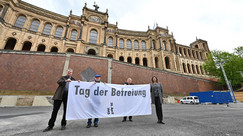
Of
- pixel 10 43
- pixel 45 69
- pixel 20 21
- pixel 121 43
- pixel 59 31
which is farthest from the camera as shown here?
pixel 121 43

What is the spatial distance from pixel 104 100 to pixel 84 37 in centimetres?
2244

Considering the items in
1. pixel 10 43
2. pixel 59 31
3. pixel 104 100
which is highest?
pixel 59 31

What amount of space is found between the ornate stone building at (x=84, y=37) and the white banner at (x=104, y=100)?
1925 cm

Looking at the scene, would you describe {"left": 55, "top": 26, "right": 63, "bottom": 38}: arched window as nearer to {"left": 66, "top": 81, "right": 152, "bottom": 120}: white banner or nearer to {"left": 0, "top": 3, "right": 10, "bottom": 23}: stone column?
{"left": 0, "top": 3, "right": 10, "bottom": 23}: stone column

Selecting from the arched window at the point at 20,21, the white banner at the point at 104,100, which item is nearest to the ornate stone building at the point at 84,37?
the arched window at the point at 20,21

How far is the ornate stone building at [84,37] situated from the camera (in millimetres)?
18719

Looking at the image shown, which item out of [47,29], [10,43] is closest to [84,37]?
[47,29]

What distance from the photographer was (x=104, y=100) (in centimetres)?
363

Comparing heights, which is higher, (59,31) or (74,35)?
(59,31)

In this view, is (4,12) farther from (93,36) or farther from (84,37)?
(93,36)

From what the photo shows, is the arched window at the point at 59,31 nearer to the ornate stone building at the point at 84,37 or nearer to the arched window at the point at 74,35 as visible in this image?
the ornate stone building at the point at 84,37

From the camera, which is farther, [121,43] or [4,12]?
[121,43]

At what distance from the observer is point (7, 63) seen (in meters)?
9.78

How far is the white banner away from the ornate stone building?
63.2 ft
